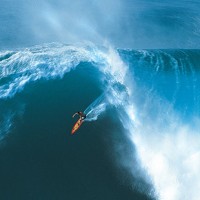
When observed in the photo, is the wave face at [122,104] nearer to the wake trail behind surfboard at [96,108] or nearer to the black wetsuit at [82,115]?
the wake trail behind surfboard at [96,108]

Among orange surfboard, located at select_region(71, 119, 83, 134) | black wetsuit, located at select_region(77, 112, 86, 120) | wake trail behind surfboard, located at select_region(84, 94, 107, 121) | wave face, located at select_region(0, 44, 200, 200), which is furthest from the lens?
wake trail behind surfboard, located at select_region(84, 94, 107, 121)

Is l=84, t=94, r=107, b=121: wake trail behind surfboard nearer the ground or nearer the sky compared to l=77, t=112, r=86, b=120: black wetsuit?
nearer the sky

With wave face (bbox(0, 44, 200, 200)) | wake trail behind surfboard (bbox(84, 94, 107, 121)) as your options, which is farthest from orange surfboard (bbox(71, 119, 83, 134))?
wake trail behind surfboard (bbox(84, 94, 107, 121))

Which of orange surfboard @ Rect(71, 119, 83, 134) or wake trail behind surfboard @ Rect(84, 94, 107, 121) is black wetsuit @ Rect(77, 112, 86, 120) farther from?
wake trail behind surfboard @ Rect(84, 94, 107, 121)

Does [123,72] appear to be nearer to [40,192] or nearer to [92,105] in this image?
[92,105]

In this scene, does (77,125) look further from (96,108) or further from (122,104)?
(122,104)

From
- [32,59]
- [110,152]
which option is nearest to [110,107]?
[110,152]

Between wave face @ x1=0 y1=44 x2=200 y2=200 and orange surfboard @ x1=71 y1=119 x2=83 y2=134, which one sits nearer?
wave face @ x1=0 y1=44 x2=200 y2=200

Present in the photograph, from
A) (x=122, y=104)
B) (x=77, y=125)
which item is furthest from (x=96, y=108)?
(x=77, y=125)
